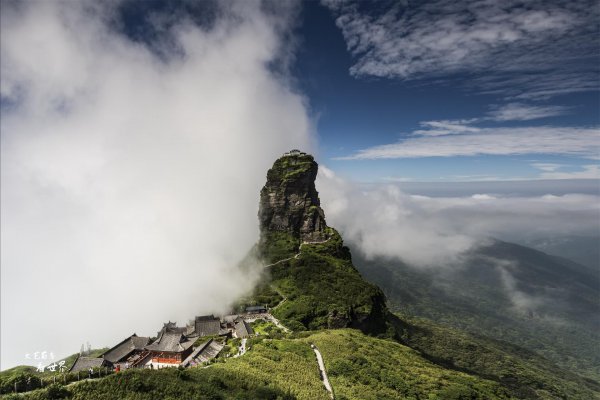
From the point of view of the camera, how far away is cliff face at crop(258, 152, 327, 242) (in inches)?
6777

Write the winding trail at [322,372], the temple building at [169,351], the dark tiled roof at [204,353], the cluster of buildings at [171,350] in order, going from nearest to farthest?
the winding trail at [322,372]
the dark tiled roof at [204,353]
the cluster of buildings at [171,350]
the temple building at [169,351]

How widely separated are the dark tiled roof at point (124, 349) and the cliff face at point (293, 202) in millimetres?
89661

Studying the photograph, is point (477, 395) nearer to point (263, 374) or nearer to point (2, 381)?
point (263, 374)

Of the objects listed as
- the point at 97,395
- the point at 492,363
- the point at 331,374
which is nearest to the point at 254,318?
the point at 331,374

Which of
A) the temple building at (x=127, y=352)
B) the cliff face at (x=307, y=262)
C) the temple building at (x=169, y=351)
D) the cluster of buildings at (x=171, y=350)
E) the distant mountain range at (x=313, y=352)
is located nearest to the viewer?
the distant mountain range at (x=313, y=352)

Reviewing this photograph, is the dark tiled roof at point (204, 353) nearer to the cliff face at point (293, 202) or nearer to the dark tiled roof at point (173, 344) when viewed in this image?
the dark tiled roof at point (173, 344)

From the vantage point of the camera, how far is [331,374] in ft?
210

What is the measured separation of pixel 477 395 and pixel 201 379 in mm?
57247

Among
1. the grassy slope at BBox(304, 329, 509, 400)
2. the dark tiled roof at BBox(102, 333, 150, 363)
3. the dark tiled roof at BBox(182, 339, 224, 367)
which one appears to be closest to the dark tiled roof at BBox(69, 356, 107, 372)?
the dark tiled roof at BBox(102, 333, 150, 363)

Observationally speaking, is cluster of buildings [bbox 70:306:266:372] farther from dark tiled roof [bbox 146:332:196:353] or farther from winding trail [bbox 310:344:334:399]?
winding trail [bbox 310:344:334:399]

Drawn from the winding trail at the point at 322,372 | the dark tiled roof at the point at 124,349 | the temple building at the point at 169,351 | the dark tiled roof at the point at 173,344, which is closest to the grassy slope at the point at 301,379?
the winding trail at the point at 322,372

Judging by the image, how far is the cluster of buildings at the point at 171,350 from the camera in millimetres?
76688

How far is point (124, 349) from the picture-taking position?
90.6 meters

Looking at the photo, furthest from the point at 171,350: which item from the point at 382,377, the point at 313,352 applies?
the point at 382,377
